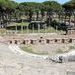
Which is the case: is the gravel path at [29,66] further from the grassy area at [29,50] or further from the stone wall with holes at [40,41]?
the stone wall with holes at [40,41]

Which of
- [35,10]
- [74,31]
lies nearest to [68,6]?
[35,10]

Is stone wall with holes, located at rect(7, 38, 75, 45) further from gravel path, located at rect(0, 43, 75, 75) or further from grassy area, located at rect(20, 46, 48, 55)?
gravel path, located at rect(0, 43, 75, 75)

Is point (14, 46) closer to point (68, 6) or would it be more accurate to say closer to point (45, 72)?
point (45, 72)

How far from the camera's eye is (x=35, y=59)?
2550cm

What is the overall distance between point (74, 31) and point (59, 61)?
17380 mm

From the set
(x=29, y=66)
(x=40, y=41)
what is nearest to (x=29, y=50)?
(x=40, y=41)

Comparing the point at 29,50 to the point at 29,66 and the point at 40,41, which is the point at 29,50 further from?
the point at 29,66

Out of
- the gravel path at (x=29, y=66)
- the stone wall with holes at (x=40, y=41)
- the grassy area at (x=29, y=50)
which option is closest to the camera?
the gravel path at (x=29, y=66)

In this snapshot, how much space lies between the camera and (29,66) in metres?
22.9

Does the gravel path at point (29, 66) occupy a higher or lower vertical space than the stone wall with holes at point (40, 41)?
higher

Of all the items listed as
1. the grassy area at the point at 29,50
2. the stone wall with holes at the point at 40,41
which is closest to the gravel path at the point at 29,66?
the grassy area at the point at 29,50

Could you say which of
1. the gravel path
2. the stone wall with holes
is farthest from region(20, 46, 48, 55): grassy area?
the stone wall with holes

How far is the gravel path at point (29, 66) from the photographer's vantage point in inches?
845

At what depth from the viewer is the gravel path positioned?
21.5 meters
